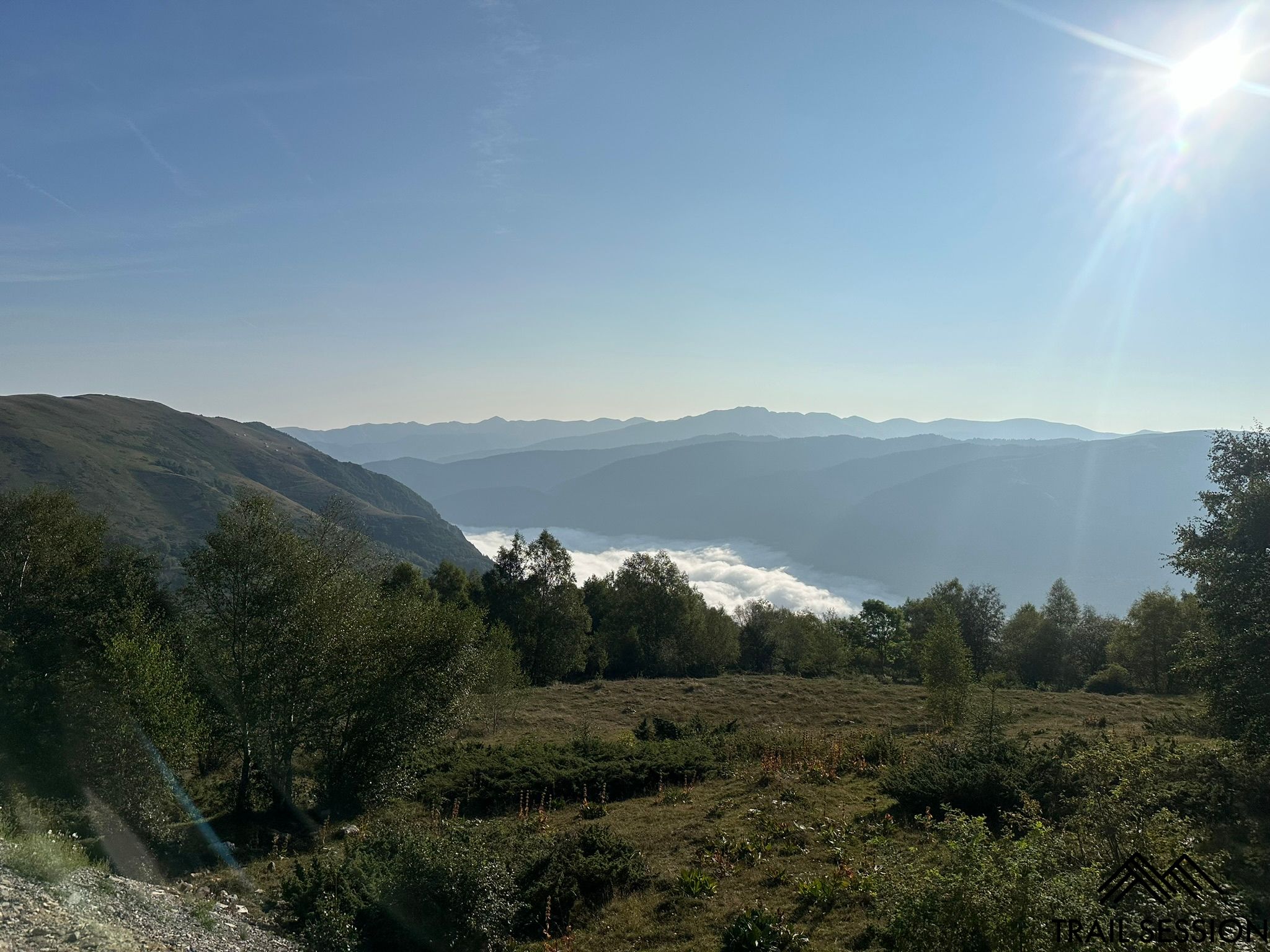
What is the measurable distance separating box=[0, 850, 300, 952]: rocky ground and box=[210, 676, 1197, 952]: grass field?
2.15m

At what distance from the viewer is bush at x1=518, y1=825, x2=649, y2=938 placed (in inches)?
468

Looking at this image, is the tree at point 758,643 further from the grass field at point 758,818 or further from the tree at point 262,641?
the tree at point 262,641

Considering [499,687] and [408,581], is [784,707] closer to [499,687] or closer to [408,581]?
[499,687]

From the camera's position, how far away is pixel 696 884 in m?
12.4

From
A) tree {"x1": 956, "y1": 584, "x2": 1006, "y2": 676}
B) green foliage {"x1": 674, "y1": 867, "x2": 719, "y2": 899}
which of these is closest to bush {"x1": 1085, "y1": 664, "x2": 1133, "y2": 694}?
tree {"x1": 956, "y1": 584, "x2": 1006, "y2": 676}

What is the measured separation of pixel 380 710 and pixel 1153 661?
5548cm

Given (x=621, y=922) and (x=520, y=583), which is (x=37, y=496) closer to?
(x=520, y=583)

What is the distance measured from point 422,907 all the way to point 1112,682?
180ft

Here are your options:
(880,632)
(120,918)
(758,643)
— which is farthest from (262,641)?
(880,632)

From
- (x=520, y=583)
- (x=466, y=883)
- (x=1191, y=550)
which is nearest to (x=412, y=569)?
(x=520, y=583)

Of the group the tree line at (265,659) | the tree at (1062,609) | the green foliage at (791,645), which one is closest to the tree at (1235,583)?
the tree line at (265,659)

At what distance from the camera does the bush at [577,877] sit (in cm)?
1188

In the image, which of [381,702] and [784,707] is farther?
[784,707]

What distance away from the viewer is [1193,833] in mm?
9430
